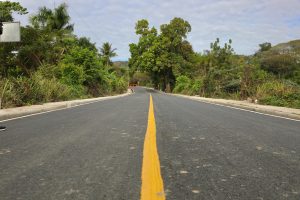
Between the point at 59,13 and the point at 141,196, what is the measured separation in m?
39.2

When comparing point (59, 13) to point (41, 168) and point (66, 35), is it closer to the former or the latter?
point (66, 35)

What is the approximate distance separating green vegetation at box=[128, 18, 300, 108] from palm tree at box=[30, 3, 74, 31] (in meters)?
16.5

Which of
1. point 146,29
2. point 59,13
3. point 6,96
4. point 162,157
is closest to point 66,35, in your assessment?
point 59,13

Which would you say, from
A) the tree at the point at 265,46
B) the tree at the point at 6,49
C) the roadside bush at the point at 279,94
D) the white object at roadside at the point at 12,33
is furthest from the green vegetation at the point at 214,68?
the tree at the point at 265,46

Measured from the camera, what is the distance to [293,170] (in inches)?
162

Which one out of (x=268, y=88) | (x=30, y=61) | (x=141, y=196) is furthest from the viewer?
(x=30, y=61)

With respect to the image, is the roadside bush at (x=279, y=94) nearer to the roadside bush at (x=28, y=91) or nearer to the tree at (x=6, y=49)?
the roadside bush at (x=28, y=91)

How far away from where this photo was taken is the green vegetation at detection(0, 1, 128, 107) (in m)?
16.7

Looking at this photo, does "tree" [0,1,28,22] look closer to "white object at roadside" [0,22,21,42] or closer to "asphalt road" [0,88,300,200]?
"white object at roadside" [0,22,21,42]

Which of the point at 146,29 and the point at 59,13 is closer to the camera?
the point at 59,13

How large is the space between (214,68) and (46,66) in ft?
56.3

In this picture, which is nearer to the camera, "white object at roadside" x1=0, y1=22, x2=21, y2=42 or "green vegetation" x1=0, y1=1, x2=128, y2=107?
"white object at roadside" x1=0, y1=22, x2=21, y2=42

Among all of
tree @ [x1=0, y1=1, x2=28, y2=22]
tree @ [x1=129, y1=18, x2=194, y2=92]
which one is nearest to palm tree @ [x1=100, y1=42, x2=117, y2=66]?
tree @ [x1=129, y1=18, x2=194, y2=92]

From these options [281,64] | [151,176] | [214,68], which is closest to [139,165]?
[151,176]
